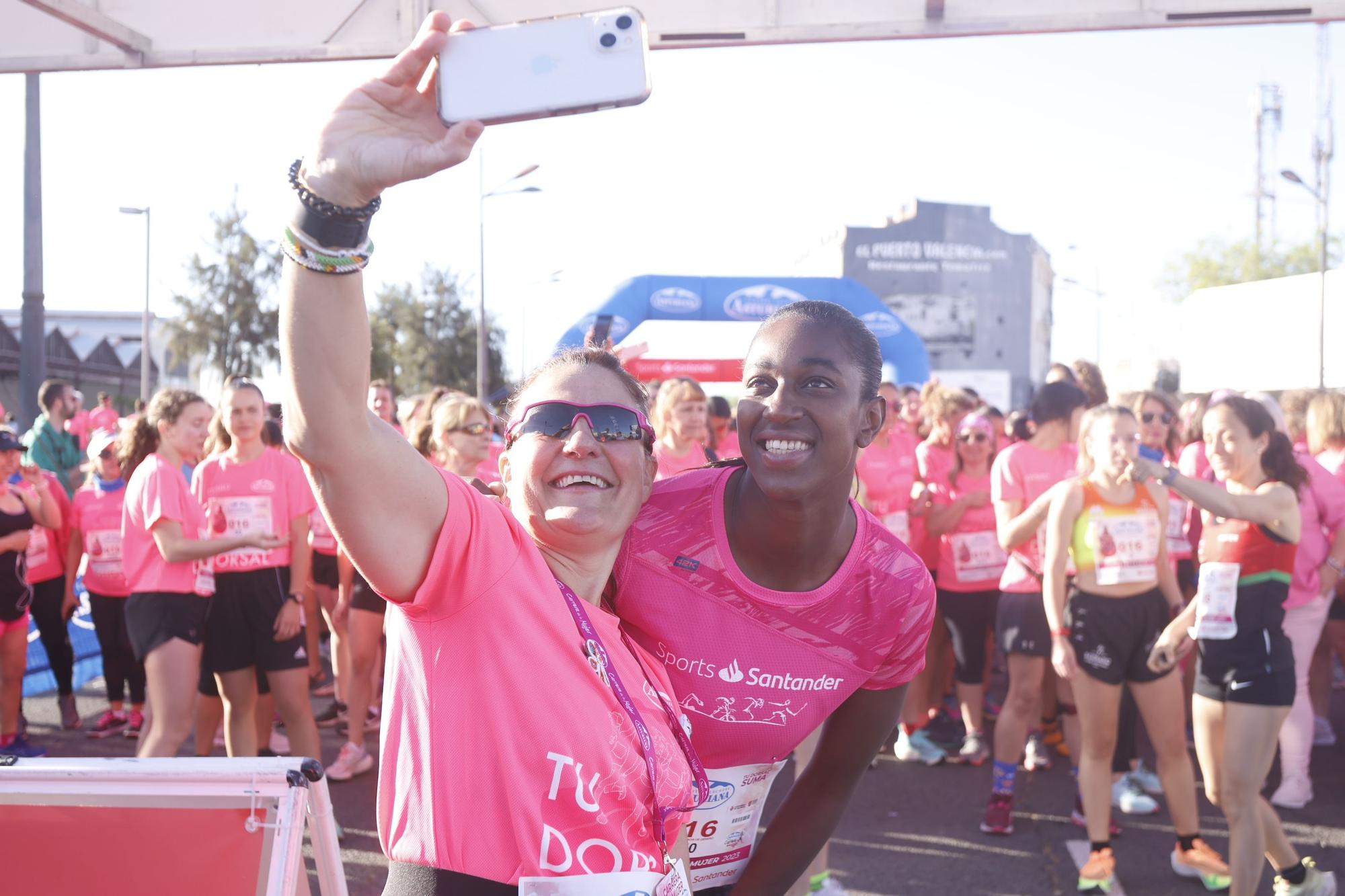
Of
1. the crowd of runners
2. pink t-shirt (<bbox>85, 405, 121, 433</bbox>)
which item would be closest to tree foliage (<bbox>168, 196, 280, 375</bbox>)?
pink t-shirt (<bbox>85, 405, 121, 433</bbox>)

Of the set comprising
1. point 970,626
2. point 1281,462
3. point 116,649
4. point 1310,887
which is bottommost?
point 1310,887

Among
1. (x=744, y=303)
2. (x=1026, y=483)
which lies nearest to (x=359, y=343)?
(x=1026, y=483)

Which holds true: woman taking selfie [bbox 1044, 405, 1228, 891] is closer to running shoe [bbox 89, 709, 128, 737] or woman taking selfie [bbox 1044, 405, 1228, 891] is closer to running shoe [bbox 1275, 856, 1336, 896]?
running shoe [bbox 1275, 856, 1336, 896]

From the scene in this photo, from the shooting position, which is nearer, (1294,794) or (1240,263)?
(1294,794)

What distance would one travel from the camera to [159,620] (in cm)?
483

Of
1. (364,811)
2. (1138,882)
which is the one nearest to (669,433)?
(364,811)

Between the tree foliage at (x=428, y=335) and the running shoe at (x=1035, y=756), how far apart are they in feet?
103

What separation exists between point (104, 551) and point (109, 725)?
47.5 inches

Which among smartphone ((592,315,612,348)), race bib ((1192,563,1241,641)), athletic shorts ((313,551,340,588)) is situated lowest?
athletic shorts ((313,551,340,588))

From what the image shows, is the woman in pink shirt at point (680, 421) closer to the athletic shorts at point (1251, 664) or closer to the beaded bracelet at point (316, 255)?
the athletic shorts at point (1251, 664)

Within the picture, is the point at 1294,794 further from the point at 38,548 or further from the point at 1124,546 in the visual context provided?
the point at 38,548

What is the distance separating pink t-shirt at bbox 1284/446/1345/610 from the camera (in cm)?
558

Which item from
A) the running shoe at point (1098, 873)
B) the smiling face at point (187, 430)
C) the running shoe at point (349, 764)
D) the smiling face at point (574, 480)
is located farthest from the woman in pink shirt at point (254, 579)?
the smiling face at point (574, 480)

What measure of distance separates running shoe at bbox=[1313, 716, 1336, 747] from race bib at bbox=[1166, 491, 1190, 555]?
1.34 m
